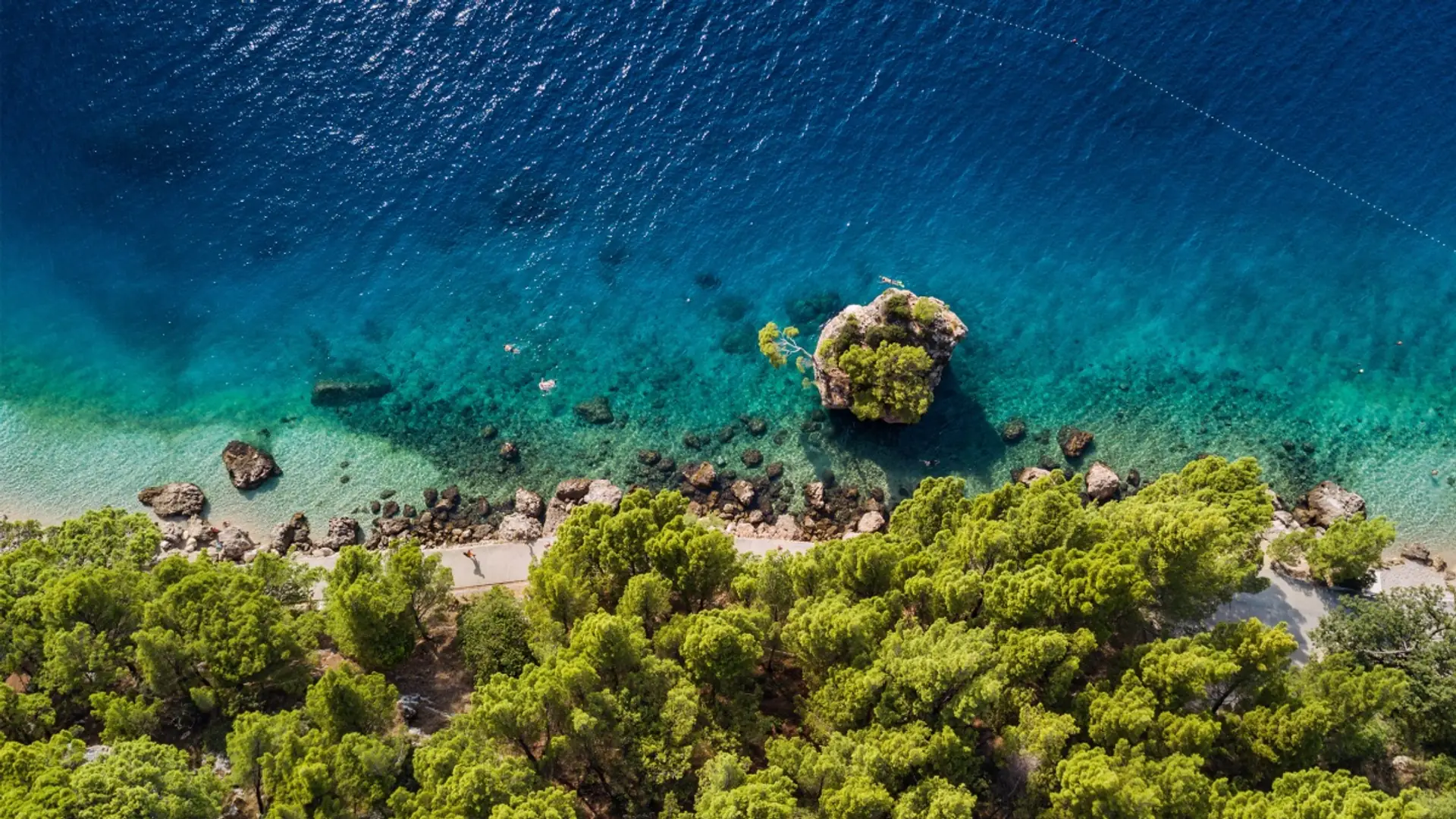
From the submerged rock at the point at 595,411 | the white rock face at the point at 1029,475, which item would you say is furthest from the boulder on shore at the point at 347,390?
the white rock face at the point at 1029,475

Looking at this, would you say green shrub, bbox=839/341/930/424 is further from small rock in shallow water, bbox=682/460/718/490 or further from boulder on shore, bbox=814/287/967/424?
small rock in shallow water, bbox=682/460/718/490

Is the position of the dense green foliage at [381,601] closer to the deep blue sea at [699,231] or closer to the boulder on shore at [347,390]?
the deep blue sea at [699,231]

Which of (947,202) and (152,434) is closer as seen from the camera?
(152,434)

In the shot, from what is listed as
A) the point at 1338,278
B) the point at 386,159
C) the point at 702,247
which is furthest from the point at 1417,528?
the point at 386,159

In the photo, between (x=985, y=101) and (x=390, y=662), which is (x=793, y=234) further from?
(x=390, y=662)

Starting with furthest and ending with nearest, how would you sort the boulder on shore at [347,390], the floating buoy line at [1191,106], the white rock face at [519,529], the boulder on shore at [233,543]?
the floating buoy line at [1191,106] → the boulder on shore at [347,390] → the white rock face at [519,529] → the boulder on shore at [233,543]

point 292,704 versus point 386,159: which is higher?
point 386,159
